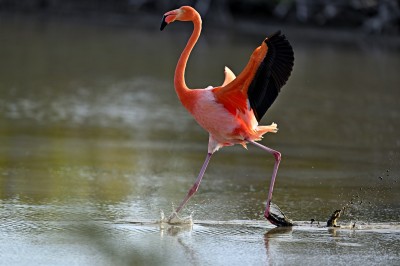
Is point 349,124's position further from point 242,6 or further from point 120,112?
point 242,6

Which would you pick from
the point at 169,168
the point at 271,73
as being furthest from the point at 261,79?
the point at 169,168

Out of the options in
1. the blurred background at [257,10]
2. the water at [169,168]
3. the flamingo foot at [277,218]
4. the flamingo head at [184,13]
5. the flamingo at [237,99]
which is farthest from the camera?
the blurred background at [257,10]

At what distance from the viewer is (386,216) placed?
296 inches

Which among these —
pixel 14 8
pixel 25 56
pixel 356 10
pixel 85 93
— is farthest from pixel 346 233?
pixel 14 8

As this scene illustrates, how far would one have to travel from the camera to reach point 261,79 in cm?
730

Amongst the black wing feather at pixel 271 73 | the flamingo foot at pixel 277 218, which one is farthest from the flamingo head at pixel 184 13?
the flamingo foot at pixel 277 218

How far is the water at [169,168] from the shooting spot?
20.7ft

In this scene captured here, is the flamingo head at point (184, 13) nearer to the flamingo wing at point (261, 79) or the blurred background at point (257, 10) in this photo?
the flamingo wing at point (261, 79)

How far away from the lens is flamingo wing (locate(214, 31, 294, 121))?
7.12 m

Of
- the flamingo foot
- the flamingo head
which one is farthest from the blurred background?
the flamingo foot

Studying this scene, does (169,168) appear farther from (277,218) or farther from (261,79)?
(277,218)

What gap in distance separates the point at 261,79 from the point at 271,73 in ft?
0.34

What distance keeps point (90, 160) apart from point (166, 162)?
0.76m

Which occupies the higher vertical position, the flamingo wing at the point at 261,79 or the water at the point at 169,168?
the flamingo wing at the point at 261,79
